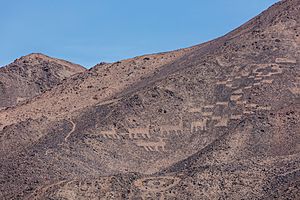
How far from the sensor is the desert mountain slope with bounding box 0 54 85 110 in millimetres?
81188

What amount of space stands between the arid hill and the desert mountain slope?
21782 millimetres

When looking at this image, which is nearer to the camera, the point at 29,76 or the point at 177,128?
the point at 177,128

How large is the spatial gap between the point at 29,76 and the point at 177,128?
41.9m

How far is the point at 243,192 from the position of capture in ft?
104

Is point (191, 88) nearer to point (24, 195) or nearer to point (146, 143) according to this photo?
point (146, 143)

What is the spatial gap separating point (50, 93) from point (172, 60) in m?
10.0

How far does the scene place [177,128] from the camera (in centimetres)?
4469

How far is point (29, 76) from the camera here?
83562 millimetres

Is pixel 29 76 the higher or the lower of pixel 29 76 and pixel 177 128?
the higher

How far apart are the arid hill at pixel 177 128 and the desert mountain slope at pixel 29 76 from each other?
2178 cm

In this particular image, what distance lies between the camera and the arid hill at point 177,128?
108 feet

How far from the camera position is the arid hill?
108 ft

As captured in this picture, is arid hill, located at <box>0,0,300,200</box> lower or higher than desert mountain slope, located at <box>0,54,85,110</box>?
lower

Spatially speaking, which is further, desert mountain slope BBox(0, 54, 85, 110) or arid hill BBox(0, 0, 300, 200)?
desert mountain slope BBox(0, 54, 85, 110)
